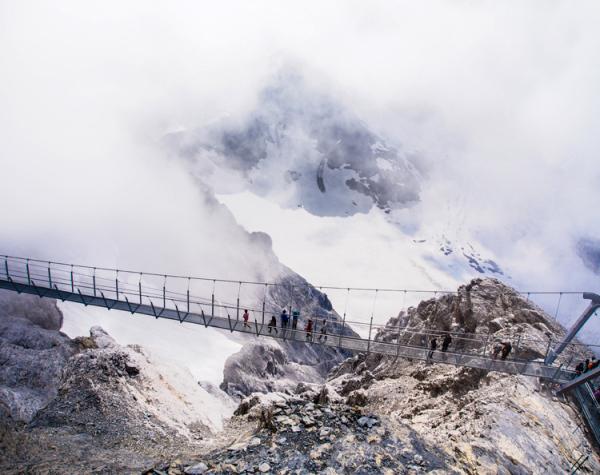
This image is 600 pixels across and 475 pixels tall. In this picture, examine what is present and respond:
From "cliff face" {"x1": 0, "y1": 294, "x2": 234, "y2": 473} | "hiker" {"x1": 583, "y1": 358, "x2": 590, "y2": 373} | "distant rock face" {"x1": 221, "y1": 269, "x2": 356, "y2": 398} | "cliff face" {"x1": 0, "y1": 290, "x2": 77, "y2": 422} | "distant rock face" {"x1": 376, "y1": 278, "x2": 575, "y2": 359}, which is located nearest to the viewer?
"cliff face" {"x1": 0, "y1": 294, "x2": 234, "y2": 473}

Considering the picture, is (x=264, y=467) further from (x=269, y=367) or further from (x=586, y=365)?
(x=269, y=367)

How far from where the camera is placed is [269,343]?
36.8 metres

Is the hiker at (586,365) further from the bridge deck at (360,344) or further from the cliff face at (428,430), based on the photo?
the cliff face at (428,430)

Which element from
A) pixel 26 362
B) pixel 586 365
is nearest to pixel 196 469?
pixel 586 365

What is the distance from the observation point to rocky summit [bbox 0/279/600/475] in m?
10.6

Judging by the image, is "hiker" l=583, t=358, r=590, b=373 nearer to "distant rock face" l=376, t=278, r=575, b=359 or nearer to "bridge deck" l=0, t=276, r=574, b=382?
"bridge deck" l=0, t=276, r=574, b=382

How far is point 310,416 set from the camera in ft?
38.7

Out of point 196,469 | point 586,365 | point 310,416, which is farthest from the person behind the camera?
point 586,365

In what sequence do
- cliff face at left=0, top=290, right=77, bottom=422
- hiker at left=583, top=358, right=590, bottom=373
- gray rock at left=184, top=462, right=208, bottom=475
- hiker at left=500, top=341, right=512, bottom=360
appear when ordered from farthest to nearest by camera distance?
cliff face at left=0, top=290, right=77, bottom=422
hiker at left=500, top=341, right=512, bottom=360
hiker at left=583, top=358, right=590, bottom=373
gray rock at left=184, top=462, right=208, bottom=475

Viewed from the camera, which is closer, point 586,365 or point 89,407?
point 586,365

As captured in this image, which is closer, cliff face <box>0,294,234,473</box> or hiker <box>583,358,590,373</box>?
cliff face <box>0,294,234,473</box>

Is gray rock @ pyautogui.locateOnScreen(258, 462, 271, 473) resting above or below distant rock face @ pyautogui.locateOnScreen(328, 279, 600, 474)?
below

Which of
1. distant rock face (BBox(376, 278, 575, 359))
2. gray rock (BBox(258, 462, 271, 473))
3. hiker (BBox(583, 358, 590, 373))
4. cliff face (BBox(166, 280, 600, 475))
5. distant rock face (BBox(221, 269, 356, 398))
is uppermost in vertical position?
distant rock face (BBox(376, 278, 575, 359))

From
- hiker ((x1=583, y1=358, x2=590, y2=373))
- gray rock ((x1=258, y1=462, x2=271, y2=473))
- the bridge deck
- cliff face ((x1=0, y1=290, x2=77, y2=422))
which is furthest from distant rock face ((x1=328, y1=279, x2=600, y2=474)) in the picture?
cliff face ((x1=0, y1=290, x2=77, y2=422))
